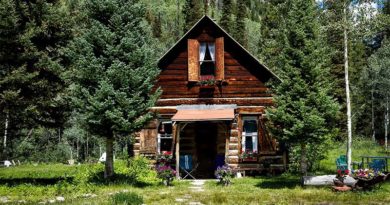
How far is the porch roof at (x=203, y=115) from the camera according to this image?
19.7 m

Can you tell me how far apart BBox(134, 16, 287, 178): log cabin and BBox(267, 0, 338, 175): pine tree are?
5.02m

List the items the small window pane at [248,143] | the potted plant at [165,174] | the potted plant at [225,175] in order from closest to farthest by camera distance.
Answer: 1. the potted plant at [165,174]
2. the potted plant at [225,175]
3. the small window pane at [248,143]

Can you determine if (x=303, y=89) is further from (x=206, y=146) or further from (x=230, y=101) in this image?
(x=206, y=146)

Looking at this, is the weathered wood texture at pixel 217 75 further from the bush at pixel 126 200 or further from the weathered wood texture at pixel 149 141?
the bush at pixel 126 200

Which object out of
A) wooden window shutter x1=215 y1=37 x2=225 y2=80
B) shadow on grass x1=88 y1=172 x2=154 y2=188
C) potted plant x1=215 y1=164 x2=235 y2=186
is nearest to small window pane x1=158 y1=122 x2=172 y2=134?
wooden window shutter x1=215 y1=37 x2=225 y2=80

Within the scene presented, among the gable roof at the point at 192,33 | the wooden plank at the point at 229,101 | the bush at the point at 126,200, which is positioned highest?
the gable roof at the point at 192,33

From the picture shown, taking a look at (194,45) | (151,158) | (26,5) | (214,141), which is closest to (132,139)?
(151,158)

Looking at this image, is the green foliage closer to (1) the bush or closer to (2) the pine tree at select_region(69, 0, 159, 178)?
(2) the pine tree at select_region(69, 0, 159, 178)

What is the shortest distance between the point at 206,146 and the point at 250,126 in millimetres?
2711

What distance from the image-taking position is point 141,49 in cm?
1648

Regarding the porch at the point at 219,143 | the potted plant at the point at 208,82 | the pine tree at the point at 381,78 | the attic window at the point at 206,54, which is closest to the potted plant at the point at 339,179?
the porch at the point at 219,143

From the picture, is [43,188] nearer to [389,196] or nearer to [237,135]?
[237,135]

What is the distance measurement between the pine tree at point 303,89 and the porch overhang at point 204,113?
134 inches

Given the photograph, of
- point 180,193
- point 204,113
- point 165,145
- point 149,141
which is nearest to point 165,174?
point 180,193
